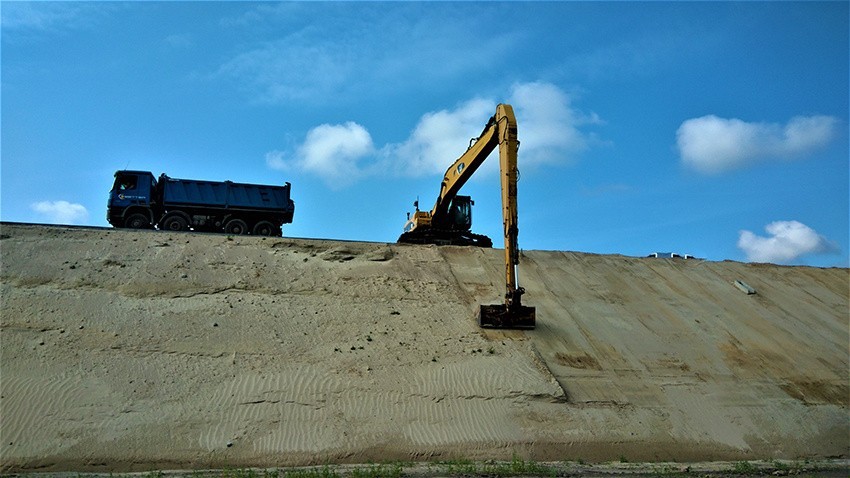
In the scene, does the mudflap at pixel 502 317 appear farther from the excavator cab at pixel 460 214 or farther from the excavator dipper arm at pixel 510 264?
the excavator cab at pixel 460 214

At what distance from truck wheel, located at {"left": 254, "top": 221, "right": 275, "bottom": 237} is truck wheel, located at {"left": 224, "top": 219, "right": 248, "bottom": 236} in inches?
17.4

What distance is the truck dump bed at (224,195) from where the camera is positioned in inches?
1013

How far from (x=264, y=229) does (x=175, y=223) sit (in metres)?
3.48

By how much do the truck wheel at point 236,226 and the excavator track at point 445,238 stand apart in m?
6.58

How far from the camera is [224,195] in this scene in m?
26.0

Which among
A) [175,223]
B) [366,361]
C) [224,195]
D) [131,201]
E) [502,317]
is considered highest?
[224,195]

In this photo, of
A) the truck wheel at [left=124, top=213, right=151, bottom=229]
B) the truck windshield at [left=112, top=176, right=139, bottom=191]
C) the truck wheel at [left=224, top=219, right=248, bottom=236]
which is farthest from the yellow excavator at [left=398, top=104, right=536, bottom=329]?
the truck windshield at [left=112, top=176, right=139, bottom=191]

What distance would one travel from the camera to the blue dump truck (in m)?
25.5

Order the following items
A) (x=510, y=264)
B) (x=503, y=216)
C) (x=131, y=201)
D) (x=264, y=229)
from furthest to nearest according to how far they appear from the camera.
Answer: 1. (x=264, y=229)
2. (x=131, y=201)
3. (x=503, y=216)
4. (x=510, y=264)

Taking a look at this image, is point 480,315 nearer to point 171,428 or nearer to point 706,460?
point 706,460

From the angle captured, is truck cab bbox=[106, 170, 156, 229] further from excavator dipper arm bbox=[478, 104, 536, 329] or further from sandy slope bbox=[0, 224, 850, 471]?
excavator dipper arm bbox=[478, 104, 536, 329]

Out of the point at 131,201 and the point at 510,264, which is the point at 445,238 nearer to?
the point at 510,264

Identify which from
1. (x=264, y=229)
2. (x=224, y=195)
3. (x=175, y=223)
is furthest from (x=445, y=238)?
(x=175, y=223)

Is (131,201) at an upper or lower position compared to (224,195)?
lower
